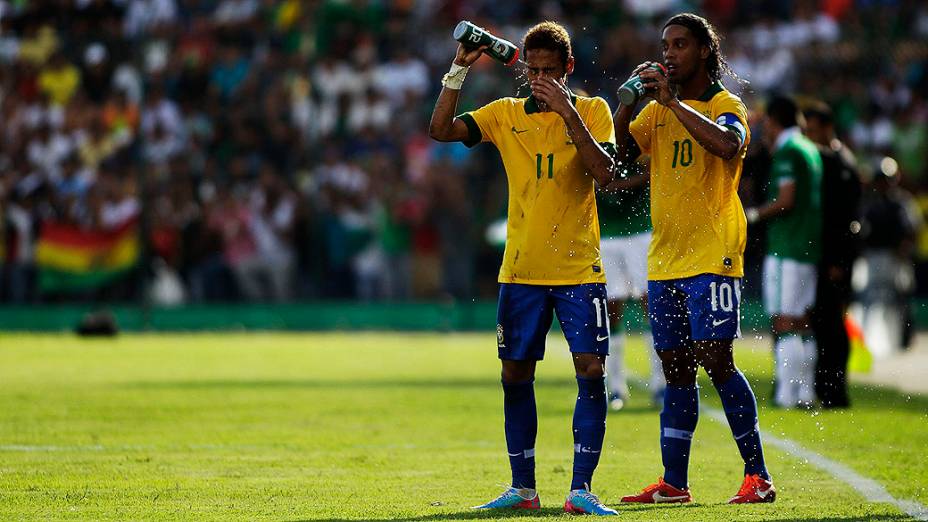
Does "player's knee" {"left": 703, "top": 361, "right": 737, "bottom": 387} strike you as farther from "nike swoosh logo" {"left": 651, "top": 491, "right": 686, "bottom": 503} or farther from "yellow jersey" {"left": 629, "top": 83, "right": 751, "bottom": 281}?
"nike swoosh logo" {"left": 651, "top": 491, "right": 686, "bottom": 503}

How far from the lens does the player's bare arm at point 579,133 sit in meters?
7.37

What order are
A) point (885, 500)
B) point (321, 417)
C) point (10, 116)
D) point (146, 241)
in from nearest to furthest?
point (885, 500), point (321, 417), point (146, 241), point (10, 116)

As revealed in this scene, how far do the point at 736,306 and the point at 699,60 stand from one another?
1186 mm

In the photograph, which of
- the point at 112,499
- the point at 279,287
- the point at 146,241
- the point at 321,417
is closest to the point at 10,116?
the point at 146,241

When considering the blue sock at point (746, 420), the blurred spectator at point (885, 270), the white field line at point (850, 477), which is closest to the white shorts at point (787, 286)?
the white field line at point (850, 477)

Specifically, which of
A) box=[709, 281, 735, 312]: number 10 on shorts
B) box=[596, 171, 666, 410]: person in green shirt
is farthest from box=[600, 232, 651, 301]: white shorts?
box=[709, 281, 735, 312]: number 10 on shorts

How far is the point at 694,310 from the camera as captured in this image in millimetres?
7816

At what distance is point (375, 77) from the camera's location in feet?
89.3

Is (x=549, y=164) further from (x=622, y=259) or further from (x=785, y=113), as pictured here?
(x=785, y=113)

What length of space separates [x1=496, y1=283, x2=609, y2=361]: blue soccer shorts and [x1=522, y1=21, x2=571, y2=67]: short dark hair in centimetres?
106

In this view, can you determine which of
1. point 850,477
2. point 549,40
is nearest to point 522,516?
point 549,40

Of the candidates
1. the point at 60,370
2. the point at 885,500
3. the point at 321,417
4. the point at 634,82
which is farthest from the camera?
the point at 60,370

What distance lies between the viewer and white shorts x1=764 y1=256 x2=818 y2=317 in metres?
13.3

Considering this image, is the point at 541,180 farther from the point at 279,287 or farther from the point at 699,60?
the point at 279,287
